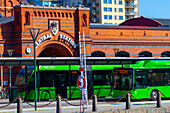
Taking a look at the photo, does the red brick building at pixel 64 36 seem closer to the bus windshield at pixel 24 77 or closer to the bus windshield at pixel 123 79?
the bus windshield at pixel 24 77

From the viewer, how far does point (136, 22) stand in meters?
60.4

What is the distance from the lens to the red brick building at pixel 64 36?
139ft

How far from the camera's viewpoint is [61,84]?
32.3 meters

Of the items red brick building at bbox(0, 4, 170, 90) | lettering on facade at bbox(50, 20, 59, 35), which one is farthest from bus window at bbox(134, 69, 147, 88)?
lettering on facade at bbox(50, 20, 59, 35)

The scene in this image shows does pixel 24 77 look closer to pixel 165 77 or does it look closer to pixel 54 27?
pixel 165 77

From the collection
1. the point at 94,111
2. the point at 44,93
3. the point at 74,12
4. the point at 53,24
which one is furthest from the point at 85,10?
the point at 94,111

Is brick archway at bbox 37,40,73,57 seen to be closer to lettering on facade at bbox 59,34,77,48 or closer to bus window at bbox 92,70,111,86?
lettering on facade at bbox 59,34,77,48

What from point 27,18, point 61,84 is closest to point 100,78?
point 61,84

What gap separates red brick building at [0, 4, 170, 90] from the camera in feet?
139

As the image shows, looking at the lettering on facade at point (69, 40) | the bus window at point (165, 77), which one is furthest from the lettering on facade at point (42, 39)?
the bus window at point (165, 77)

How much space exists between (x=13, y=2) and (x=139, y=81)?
34.3 metres

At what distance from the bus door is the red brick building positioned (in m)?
10.5

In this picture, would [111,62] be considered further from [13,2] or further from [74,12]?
[13,2]

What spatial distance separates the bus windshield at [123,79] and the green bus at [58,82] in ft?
10.7
